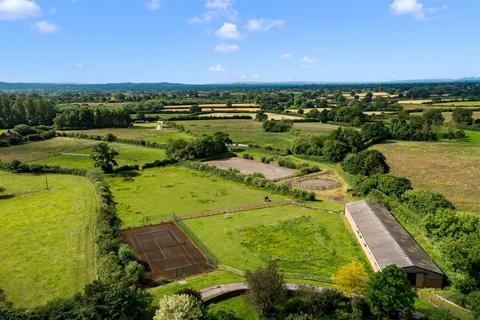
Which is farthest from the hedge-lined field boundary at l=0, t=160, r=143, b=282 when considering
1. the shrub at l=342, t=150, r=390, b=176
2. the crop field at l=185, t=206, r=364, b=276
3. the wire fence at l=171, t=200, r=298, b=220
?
the shrub at l=342, t=150, r=390, b=176

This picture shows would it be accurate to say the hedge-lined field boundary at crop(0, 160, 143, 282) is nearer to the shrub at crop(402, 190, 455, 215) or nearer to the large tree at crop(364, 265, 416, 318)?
the large tree at crop(364, 265, 416, 318)

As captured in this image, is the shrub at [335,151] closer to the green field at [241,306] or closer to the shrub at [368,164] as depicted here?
the shrub at [368,164]

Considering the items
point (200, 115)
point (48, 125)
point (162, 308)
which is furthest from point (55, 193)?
point (200, 115)

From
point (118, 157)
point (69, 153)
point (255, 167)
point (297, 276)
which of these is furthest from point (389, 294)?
point (69, 153)

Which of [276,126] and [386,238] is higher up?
[276,126]

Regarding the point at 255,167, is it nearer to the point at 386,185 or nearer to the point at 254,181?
the point at 254,181

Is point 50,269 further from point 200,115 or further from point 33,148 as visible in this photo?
point 200,115
